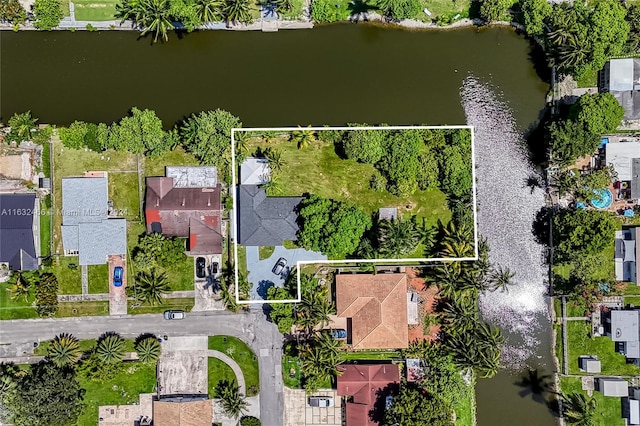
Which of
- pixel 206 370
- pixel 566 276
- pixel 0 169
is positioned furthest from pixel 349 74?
pixel 0 169

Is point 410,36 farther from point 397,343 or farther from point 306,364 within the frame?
point 306,364

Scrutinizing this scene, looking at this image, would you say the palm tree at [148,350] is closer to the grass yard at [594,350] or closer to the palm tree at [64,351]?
the palm tree at [64,351]

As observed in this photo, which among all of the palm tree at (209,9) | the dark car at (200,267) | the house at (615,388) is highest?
the palm tree at (209,9)

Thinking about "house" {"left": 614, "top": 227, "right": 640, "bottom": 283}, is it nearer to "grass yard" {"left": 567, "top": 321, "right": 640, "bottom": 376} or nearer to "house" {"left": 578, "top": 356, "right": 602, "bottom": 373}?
"grass yard" {"left": 567, "top": 321, "right": 640, "bottom": 376}

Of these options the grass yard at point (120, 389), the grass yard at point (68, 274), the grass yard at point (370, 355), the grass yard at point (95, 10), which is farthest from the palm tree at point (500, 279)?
the grass yard at point (95, 10)

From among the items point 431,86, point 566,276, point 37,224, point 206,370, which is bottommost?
point 206,370

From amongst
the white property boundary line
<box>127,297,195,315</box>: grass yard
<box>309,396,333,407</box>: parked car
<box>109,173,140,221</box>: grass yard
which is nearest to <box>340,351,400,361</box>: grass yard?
<box>309,396,333,407</box>: parked car

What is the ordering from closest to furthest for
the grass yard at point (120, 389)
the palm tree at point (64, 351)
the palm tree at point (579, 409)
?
the palm tree at point (64, 351) < the palm tree at point (579, 409) < the grass yard at point (120, 389)
